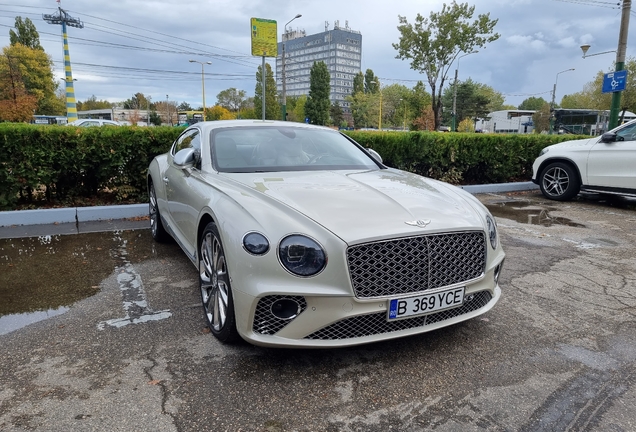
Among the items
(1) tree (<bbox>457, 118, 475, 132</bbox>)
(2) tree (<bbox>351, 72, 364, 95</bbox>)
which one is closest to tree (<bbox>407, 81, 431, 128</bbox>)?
(1) tree (<bbox>457, 118, 475, 132</bbox>)

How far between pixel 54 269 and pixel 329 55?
10729cm

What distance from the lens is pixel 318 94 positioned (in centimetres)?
6406

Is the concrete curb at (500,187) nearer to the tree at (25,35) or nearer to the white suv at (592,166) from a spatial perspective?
the white suv at (592,166)

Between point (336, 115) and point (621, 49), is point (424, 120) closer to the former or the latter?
point (336, 115)

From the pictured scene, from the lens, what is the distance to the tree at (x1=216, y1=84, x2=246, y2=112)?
8838cm

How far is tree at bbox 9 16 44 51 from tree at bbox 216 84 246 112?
4051 centimetres

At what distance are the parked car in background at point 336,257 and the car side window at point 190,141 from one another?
34.1 inches

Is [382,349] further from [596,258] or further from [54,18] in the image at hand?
[54,18]

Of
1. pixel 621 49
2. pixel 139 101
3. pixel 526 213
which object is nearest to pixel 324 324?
pixel 526 213

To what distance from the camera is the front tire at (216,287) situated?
260cm

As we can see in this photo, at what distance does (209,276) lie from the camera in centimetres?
295

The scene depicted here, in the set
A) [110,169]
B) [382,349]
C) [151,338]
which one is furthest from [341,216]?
[110,169]

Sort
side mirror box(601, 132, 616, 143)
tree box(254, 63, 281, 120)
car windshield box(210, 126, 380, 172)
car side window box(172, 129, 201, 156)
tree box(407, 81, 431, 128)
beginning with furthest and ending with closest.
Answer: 1. tree box(407, 81, 431, 128)
2. tree box(254, 63, 281, 120)
3. side mirror box(601, 132, 616, 143)
4. car side window box(172, 129, 201, 156)
5. car windshield box(210, 126, 380, 172)

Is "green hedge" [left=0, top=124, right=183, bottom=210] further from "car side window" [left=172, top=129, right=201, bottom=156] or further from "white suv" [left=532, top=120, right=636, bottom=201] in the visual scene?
"white suv" [left=532, top=120, right=636, bottom=201]
